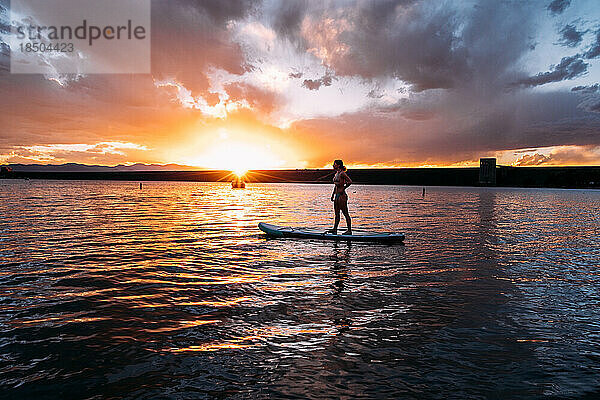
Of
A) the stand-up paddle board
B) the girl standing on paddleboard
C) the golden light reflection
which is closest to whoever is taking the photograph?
the golden light reflection

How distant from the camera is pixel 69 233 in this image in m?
Answer: 19.1

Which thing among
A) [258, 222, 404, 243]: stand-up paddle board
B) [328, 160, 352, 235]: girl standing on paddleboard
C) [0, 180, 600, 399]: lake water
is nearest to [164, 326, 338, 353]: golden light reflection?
[0, 180, 600, 399]: lake water

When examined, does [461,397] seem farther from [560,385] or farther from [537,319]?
[537,319]

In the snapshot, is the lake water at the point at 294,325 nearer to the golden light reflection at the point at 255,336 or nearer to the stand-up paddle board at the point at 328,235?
the golden light reflection at the point at 255,336

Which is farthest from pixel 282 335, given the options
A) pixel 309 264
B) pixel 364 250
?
pixel 364 250

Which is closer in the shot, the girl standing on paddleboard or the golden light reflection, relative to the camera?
the golden light reflection

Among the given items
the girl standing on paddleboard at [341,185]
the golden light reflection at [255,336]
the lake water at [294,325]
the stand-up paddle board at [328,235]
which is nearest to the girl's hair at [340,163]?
the girl standing on paddleboard at [341,185]

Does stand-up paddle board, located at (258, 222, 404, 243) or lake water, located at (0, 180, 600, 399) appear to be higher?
stand-up paddle board, located at (258, 222, 404, 243)

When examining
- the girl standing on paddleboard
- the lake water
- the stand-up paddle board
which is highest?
the girl standing on paddleboard

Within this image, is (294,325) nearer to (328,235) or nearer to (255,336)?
(255,336)

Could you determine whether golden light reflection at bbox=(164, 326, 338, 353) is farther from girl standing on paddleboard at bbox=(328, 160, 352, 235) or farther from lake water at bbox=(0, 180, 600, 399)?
girl standing on paddleboard at bbox=(328, 160, 352, 235)

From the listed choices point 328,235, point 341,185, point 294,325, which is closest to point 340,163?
point 341,185

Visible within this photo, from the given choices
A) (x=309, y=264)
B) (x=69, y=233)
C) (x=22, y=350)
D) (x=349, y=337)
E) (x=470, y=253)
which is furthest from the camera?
(x=69, y=233)

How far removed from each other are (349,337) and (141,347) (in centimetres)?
357
